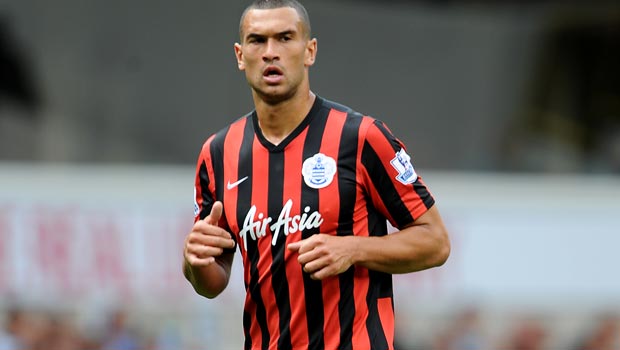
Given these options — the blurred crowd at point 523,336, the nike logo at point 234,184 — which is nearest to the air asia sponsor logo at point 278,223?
the nike logo at point 234,184

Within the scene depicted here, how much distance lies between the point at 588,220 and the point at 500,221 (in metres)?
1.07

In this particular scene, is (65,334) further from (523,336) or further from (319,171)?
(319,171)

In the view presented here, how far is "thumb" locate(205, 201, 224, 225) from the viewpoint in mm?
4262

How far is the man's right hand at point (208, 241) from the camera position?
168 inches

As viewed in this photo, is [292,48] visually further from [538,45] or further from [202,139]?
[538,45]

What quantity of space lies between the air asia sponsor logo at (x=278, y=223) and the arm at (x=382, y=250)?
0.16 metres

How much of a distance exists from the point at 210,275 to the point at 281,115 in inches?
25.6

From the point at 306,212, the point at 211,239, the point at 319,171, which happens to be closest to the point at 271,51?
the point at 319,171

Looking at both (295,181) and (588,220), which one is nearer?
(295,181)

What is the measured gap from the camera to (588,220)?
1361 cm

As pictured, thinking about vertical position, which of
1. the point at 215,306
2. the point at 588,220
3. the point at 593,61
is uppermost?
the point at 593,61

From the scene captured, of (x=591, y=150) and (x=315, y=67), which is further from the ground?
(x=315, y=67)

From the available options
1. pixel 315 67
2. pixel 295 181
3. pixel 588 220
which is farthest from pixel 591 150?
pixel 295 181

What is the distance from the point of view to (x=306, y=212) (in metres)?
4.36
